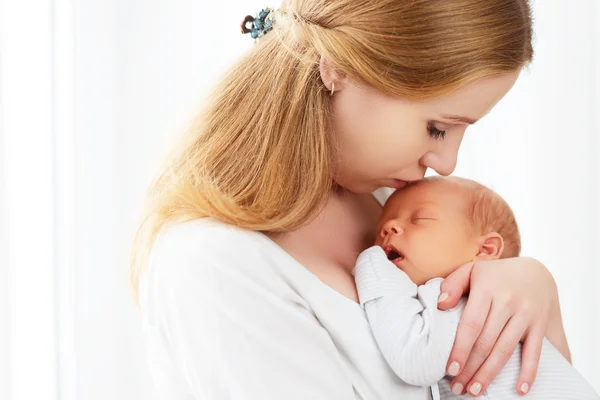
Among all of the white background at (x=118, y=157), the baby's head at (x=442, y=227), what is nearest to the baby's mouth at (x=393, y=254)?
the baby's head at (x=442, y=227)

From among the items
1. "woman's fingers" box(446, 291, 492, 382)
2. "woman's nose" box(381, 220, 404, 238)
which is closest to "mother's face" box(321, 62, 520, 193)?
"woman's nose" box(381, 220, 404, 238)

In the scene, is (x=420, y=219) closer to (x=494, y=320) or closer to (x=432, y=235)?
(x=432, y=235)

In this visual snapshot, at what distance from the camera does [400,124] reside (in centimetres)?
133

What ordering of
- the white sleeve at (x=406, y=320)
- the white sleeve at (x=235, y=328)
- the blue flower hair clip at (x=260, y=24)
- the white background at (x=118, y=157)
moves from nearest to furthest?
1. the white sleeve at (x=235, y=328)
2. the white sleeve at (x=406, y=320)
3. the blue flower hair clip at (x=260, y=24)
4. the white background at (x=118, y=157)

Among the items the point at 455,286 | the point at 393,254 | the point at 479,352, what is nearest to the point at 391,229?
the point at 393,254

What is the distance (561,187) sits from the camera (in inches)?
104

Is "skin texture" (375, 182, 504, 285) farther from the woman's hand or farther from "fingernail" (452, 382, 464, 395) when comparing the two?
"fingernail" (452, 382, 464, 395)

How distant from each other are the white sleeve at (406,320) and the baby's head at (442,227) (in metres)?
0.07

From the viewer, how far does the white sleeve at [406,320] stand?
1.26m

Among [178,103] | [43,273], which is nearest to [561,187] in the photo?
[178,103]

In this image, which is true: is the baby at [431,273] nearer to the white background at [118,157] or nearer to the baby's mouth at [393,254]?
the baby's mouth at [393,254]

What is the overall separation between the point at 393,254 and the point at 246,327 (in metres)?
0.43

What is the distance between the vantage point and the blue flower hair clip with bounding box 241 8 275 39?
1444 millimetres

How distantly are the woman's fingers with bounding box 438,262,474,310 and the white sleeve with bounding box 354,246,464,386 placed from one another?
0.01 m
